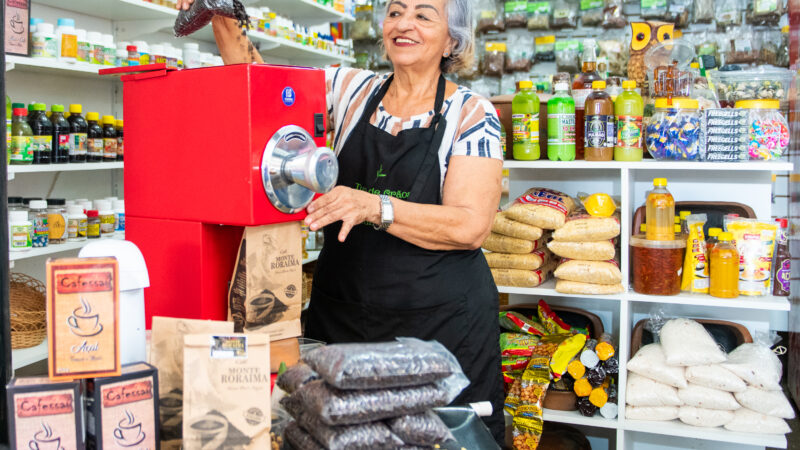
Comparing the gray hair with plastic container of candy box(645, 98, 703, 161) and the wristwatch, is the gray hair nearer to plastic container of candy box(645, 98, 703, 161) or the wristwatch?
the wristwatch

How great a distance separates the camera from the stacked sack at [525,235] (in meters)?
2.74

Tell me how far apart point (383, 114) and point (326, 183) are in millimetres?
863

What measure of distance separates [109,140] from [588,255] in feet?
6.68

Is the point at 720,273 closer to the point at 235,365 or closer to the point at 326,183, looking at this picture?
the point at 326,183

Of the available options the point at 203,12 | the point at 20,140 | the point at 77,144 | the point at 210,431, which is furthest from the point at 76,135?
the point at 210,431

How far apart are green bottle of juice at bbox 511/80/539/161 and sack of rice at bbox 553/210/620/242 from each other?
297 millimetres

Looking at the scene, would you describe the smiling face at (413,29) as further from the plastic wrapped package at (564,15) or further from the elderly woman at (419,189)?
the plastic wrapped package at (564,15)

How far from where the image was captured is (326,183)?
1.13 meters

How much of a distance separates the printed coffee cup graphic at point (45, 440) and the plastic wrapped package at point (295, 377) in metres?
0.32

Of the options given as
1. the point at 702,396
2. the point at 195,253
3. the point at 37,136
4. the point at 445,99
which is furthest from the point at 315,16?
the point at 195,253

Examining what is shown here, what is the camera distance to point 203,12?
1482mm

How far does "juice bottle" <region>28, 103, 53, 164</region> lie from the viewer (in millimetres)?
2701

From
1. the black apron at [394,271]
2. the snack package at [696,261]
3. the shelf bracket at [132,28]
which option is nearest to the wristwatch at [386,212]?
the black apron at [394,271]

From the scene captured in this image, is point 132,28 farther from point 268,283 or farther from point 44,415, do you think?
point 44,415
